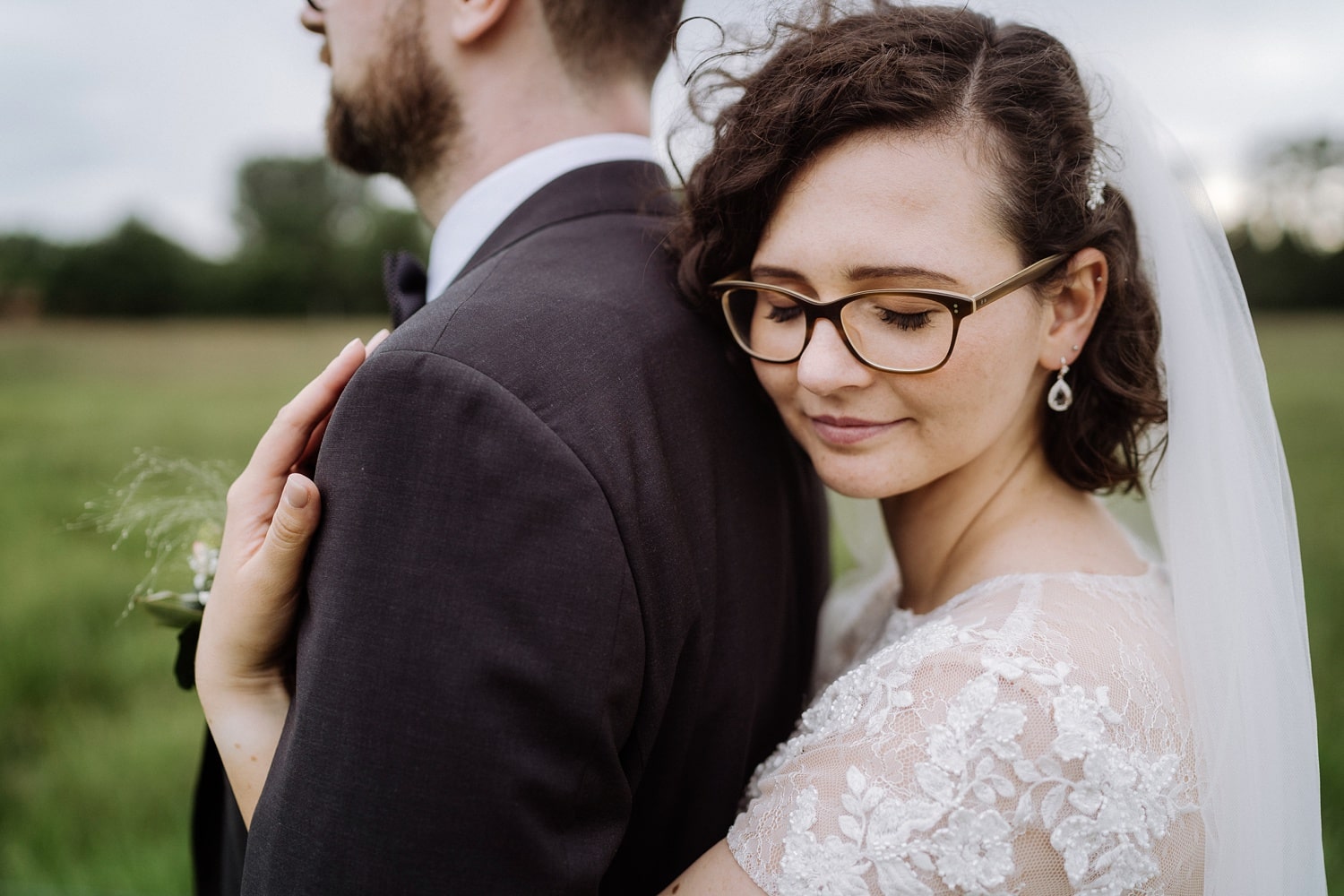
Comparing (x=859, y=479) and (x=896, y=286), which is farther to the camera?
(x=859, y=479)

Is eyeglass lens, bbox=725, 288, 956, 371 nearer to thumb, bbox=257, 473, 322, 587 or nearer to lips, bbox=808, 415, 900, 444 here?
lips, bbox=808, 415, 900, 444

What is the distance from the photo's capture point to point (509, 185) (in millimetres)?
2117

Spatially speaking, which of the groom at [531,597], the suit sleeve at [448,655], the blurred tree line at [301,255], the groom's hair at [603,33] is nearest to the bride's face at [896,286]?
the groom at [531,597]

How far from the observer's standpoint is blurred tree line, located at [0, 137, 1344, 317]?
24.8m

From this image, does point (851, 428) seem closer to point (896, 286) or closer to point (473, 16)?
point (896, 286)

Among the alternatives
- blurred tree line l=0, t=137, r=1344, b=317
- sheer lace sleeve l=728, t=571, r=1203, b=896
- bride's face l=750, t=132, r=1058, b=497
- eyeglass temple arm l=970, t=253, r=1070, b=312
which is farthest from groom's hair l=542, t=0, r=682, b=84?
blurred tree line l=0, t=137, r=1344, b=317

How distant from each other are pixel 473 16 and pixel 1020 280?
4.40ft

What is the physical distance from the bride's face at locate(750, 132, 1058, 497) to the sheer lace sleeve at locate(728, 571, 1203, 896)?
380mm

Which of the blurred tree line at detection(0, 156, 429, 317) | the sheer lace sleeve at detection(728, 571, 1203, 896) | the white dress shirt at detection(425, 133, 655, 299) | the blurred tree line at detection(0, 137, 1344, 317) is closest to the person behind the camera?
the sheer lace sleeve at detection(728, 571, 1203, 896)

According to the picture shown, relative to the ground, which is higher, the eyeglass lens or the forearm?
the eyeglass lens

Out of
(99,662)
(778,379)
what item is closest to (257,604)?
(778,379)

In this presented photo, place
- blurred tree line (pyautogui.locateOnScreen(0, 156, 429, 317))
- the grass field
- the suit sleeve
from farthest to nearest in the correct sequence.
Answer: blurred tree line (pyautogui.locateOnScreen(0, 156, 429, 317)) < the grass field < the suit sleeve

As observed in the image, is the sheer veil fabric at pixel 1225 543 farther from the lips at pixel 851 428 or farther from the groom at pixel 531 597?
the groom at pixel 531 597

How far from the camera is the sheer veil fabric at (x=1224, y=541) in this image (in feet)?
5.55
